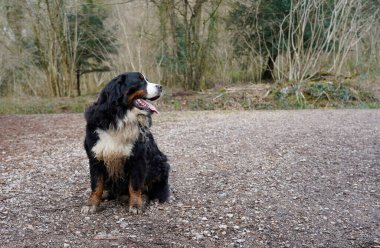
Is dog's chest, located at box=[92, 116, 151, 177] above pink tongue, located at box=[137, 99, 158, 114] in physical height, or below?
below

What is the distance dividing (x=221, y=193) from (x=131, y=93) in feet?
5.44

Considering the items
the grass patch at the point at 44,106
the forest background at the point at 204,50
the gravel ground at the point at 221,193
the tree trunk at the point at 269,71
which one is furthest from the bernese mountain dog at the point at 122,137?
the tree trunk at the point at 269,71

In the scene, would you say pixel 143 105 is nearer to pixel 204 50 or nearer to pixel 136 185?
pixel 136 185

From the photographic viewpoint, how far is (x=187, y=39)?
15297 mm

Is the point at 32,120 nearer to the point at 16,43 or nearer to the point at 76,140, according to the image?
the point at 76,140

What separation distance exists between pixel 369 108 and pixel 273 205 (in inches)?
395

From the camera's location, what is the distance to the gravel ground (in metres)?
3.75

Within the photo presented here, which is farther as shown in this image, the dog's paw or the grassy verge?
the grassy verge

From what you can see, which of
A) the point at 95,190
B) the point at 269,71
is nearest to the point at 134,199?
the point at 95,190

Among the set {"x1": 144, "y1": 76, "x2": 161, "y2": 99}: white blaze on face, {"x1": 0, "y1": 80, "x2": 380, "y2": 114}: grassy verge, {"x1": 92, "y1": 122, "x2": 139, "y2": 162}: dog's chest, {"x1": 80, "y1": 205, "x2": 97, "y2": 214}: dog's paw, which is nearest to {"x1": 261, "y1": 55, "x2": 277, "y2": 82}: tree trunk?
{"x1": 0, "y1": 80, "x2": 380, "y2": 114}: grassy verge

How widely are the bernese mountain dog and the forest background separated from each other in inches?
377

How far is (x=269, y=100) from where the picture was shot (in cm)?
1397

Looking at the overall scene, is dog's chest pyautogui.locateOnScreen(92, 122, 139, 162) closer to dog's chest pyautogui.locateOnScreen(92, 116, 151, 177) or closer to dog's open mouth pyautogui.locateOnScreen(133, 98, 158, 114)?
dog's chest pyautogui.locateOnScreen(92, 116, 151, 177)

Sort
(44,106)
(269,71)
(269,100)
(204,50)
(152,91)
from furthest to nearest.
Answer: (269,71)
(204,50)
(44,106)
(269,100)
(152,91)
